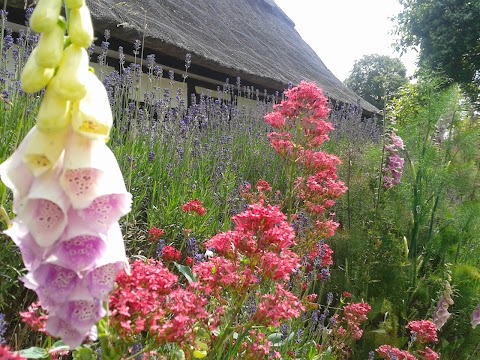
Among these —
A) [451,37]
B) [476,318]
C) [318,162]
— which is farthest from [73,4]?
[451,37]

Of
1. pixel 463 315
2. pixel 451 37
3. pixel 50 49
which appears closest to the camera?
pixel 50 49

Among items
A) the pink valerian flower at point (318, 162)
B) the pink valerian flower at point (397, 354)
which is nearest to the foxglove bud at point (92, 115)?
the pink valerian flower at point (397, 354)

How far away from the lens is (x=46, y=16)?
62cm

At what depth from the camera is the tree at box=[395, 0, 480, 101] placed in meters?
18.5

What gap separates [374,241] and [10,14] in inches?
184

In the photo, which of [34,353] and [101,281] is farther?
[34,353]

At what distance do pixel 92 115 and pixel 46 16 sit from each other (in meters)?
0.14

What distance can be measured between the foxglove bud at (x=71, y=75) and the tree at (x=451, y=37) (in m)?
18.8

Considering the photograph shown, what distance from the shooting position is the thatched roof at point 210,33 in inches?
227

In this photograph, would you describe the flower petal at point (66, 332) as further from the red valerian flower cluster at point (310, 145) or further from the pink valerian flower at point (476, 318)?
the pink valerian flower at point (476, 318)

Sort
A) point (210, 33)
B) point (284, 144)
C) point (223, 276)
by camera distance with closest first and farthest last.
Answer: point (223, 276), point (284, 144), point (210, 33)

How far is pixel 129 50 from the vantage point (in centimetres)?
688

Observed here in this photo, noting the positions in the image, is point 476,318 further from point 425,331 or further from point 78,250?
point 78,250

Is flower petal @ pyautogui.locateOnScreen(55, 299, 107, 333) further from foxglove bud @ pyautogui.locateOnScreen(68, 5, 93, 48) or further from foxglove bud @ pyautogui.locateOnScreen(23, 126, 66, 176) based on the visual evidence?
foxglove bud @ pyautogui.locateOnScreen(68, 5, 93, 48)
